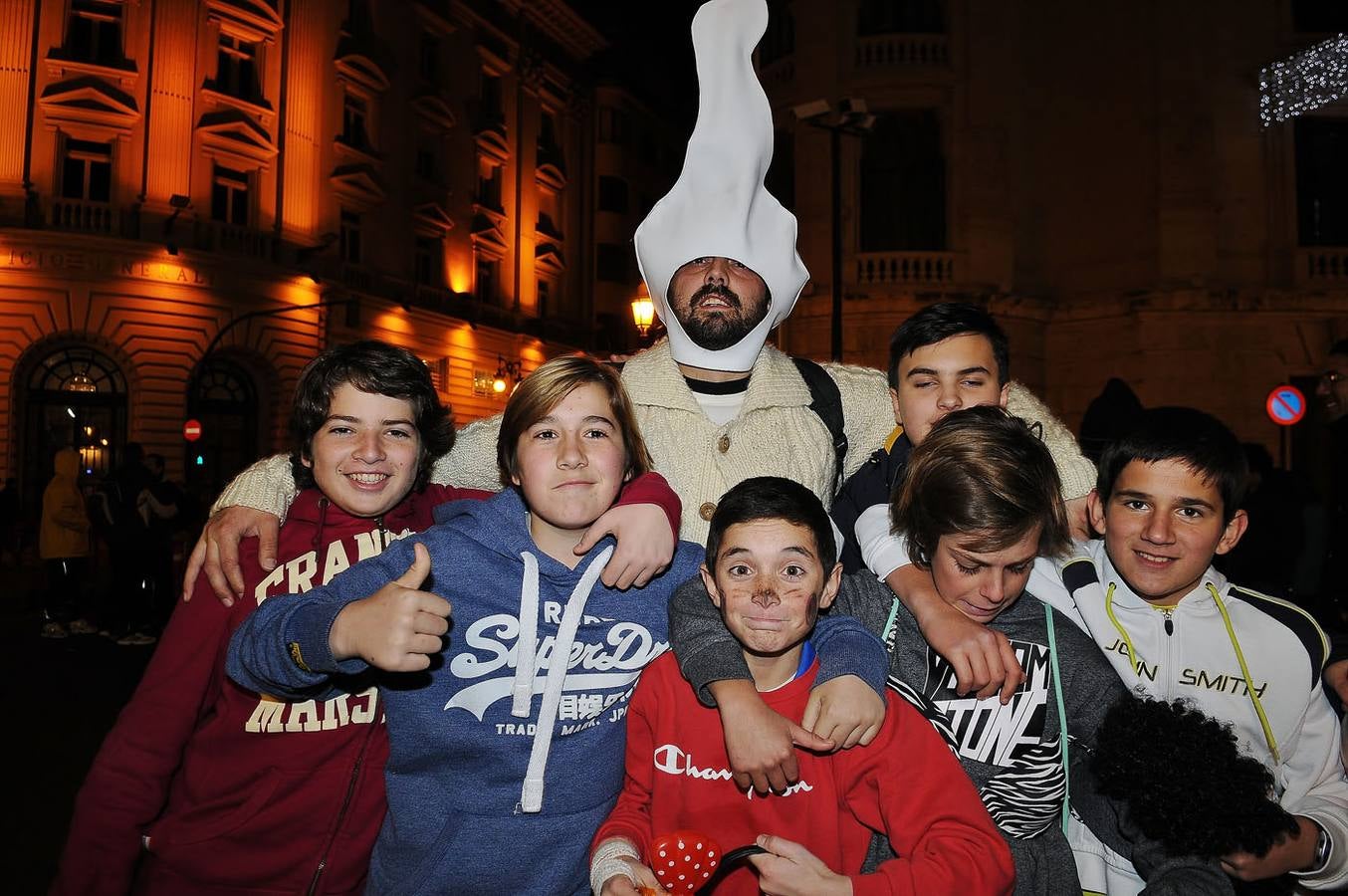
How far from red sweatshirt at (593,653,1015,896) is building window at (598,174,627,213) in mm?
34299

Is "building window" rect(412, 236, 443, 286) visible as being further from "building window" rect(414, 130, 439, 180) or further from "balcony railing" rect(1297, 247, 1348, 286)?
"balcony railing" rect(1297, 247, 1348, 286)

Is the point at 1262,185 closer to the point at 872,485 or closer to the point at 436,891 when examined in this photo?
the point at 872,485

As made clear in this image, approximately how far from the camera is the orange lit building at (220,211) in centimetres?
1738

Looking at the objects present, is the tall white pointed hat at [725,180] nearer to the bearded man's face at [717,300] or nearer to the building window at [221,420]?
the bearded man's face at [717,300]

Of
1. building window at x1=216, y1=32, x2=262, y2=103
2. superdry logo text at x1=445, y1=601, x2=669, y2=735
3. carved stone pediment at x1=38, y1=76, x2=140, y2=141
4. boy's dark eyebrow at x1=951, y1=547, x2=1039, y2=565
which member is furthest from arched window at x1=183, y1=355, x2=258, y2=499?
boy's dark eyebrow at x1=951, y1=547, x2=1039, y2=565

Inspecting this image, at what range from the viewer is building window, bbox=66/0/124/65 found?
1778 cm

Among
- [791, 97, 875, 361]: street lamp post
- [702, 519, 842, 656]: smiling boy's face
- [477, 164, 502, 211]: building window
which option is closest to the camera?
[702, 519, 842, 656]: smiling boy's face

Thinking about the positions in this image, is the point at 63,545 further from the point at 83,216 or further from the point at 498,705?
the point at 83,216

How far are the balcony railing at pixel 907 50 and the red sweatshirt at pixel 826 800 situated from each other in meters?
16.0

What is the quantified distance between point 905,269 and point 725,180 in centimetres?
1326

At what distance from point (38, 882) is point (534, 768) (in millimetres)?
3372

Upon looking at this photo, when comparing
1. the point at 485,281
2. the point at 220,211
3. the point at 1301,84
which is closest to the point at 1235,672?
the point at 1301,84

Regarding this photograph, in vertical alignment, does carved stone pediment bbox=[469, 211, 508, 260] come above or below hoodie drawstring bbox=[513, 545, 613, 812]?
above

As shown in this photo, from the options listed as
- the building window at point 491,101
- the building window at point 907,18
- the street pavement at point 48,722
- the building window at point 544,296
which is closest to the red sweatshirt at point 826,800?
the street pavement at point 48,722
